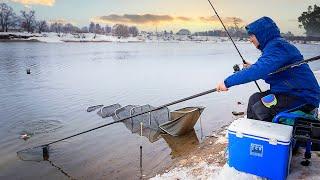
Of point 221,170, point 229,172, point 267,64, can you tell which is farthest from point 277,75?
point 221,170

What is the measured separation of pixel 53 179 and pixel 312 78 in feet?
28.0

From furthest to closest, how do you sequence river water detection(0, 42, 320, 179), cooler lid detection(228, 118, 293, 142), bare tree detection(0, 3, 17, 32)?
bare tree detection(0, 3, 17, 32)
river water detection(0, 42, 320, 179)
cooler lid detection(228, 118, 293, 142)

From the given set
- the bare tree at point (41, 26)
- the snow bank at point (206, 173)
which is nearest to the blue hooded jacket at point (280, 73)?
the snow bank at point (206, 173)

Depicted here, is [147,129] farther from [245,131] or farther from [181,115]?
[245,131]

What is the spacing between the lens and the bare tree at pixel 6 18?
7175 inches

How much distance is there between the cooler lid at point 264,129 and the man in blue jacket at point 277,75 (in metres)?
0.40

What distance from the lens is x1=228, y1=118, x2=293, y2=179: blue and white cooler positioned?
504cm

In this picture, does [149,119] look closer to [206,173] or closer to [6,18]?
[206,173]

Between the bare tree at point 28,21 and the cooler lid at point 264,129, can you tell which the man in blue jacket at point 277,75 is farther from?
the bare tree at point 28,21

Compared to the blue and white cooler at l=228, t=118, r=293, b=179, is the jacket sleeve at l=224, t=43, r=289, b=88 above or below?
above

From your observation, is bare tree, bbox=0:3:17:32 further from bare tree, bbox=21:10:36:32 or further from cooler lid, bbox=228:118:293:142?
cooler lid, bbox=228:118:293:142

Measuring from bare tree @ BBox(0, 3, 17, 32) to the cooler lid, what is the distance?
7734 inches

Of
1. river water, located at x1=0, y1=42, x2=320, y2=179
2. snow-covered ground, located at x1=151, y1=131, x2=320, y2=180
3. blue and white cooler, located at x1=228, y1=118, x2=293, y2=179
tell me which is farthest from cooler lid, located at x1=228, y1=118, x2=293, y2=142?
river water, located at x1=0, y1=42, x2=320, y2=179

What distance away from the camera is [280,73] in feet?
18.4
